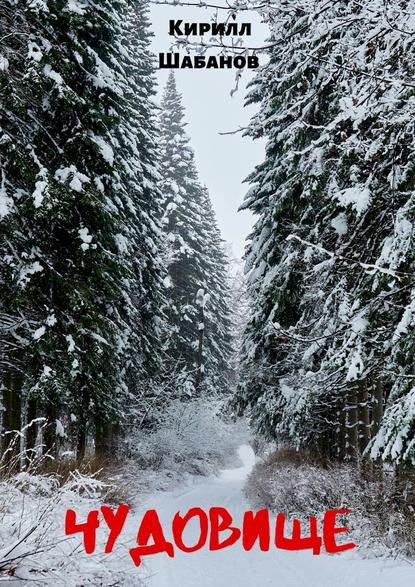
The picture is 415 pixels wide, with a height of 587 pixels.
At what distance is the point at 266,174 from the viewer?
50.4 feet

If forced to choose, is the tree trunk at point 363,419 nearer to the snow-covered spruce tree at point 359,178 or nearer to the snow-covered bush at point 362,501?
the snow-covered bush at point 362,501

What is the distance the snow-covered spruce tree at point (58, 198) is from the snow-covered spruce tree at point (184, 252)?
617 inches

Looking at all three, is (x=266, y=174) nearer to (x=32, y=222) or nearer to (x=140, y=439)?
(x=32, y=222)

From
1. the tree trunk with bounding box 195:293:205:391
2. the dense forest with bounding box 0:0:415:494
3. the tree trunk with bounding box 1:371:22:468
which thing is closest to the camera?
the dense forest with bounding box 0:0:415:494

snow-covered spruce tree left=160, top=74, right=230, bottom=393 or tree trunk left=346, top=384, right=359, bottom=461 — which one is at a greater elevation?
snow-covered spruce tree left=160, top=74, right=230, bottom=393

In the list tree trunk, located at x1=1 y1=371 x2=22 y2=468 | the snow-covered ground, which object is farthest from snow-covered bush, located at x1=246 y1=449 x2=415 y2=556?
tree trunk, located at x1=1 y1=371 x2=22 y2=468

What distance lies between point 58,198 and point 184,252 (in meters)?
19.1

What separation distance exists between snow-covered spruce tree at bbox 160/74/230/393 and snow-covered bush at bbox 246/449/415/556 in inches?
607

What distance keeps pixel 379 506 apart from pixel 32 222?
27.0 ft

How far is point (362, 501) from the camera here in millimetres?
8531

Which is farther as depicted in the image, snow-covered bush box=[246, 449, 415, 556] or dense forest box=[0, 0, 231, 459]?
dense forest box=[0, 0, 231, 459]

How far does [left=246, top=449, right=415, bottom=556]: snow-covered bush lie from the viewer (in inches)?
276

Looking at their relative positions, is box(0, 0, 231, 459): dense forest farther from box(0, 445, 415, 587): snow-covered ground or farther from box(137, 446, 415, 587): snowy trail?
box(137, 446, 415, 587): snowy trail

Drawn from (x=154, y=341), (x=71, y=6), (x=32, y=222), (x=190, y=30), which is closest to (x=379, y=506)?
(x=190, y=30)
